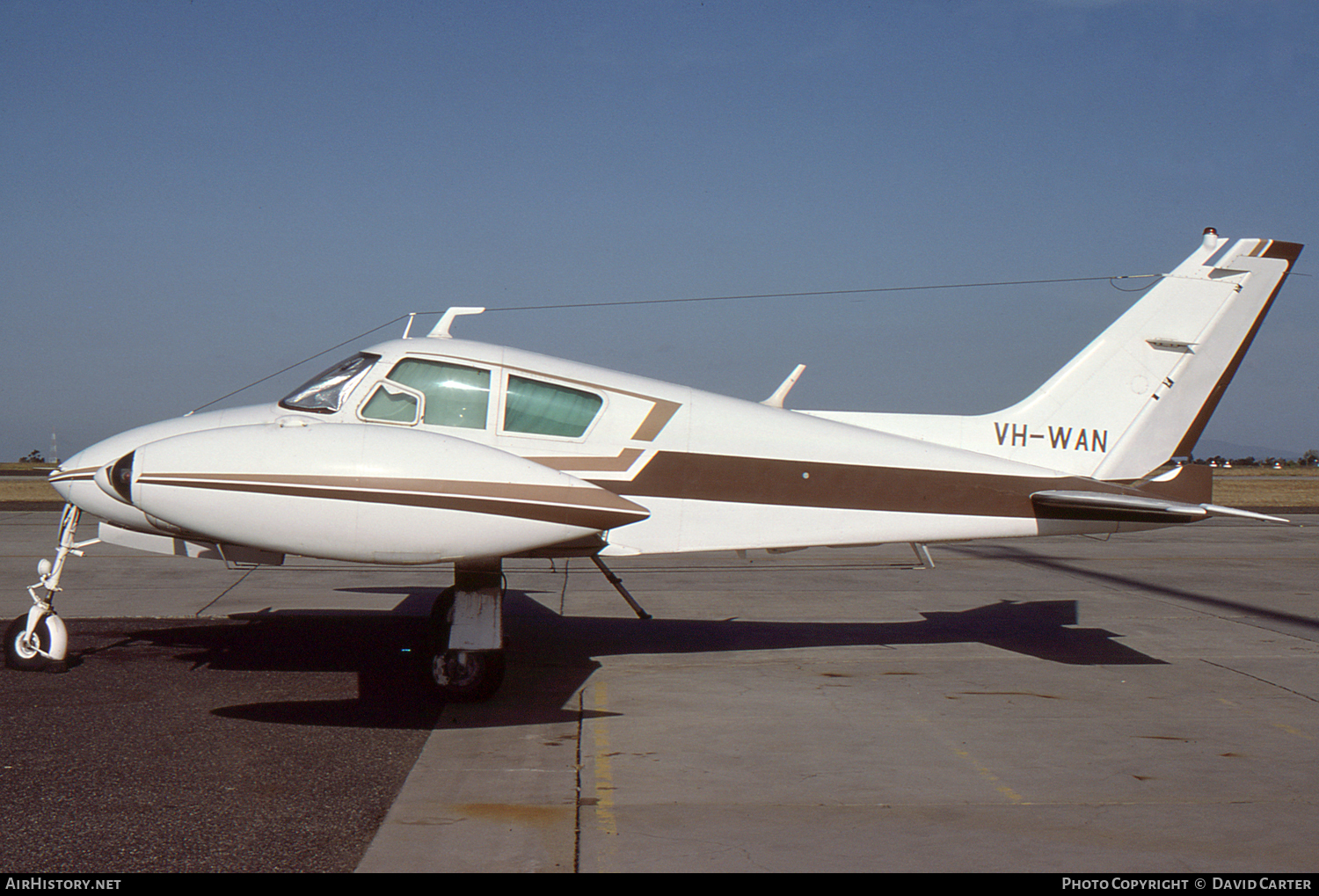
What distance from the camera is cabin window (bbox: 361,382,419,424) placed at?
734 cm

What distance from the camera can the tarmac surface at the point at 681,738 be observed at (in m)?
4.55

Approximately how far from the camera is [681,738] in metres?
6.36

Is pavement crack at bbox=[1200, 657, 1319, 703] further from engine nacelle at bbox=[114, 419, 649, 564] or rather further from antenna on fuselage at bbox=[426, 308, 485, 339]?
antenna on fuselage at bbox=[426, 308, 485, 339]

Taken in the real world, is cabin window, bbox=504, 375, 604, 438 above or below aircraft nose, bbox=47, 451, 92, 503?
above

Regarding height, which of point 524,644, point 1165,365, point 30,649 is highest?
point 1165,365

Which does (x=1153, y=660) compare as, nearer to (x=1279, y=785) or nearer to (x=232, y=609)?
(x=1279, y=785)

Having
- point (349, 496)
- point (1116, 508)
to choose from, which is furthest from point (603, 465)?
point (1116, 508)

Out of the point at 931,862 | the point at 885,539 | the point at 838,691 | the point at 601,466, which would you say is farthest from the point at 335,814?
the point at 885,539

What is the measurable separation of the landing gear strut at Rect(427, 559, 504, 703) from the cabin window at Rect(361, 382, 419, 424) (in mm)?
1229

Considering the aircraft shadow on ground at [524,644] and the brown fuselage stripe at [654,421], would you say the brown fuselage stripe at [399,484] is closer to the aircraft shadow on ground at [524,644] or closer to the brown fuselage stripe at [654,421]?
the brown fuselage stripe at [654,421]

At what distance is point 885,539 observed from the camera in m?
8.14

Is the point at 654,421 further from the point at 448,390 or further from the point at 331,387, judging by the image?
the point at 331,387

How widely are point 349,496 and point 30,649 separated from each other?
3702 millimetres

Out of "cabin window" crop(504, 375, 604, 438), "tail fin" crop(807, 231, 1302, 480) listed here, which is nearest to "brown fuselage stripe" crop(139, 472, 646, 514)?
"cabin window" crop(504, 375, 604, 438)
